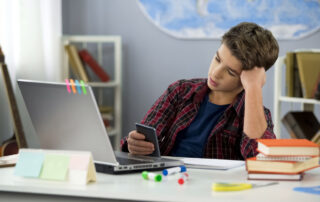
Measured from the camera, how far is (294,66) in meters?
3.13

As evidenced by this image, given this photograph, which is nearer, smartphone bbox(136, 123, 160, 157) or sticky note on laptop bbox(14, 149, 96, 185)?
sticky note on laptop bbox(14, 149, 96, 185)

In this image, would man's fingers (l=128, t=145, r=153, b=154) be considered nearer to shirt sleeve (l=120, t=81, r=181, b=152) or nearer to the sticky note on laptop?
shirt sleeve (l=120, t=81, r=181, b=152)

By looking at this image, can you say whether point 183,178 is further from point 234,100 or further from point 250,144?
point 234,100

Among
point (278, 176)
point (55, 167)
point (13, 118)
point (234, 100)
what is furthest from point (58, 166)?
point (13, 118)

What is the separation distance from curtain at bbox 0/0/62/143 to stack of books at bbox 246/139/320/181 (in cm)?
217

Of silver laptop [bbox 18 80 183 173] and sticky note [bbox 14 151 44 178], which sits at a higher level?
silver laptop [bbox 18 80 183 173]

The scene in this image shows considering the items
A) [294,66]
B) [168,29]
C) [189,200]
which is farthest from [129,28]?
[189,200]

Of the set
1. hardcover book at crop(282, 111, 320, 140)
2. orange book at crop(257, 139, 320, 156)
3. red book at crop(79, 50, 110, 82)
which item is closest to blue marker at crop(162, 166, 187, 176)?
orange book at crop(257, 139, 320, 156)

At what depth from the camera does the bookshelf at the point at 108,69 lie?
3.78 m

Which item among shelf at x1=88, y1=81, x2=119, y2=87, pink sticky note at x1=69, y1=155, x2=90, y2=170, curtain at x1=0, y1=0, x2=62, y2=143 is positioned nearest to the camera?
pink sticky note at x1=69, y1=155, x2=90, y2=170

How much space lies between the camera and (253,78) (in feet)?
5.73

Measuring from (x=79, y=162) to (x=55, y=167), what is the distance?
2.9 inches

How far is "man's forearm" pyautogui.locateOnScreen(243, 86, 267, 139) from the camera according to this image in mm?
1726

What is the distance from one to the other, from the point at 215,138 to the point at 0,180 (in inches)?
30.2
